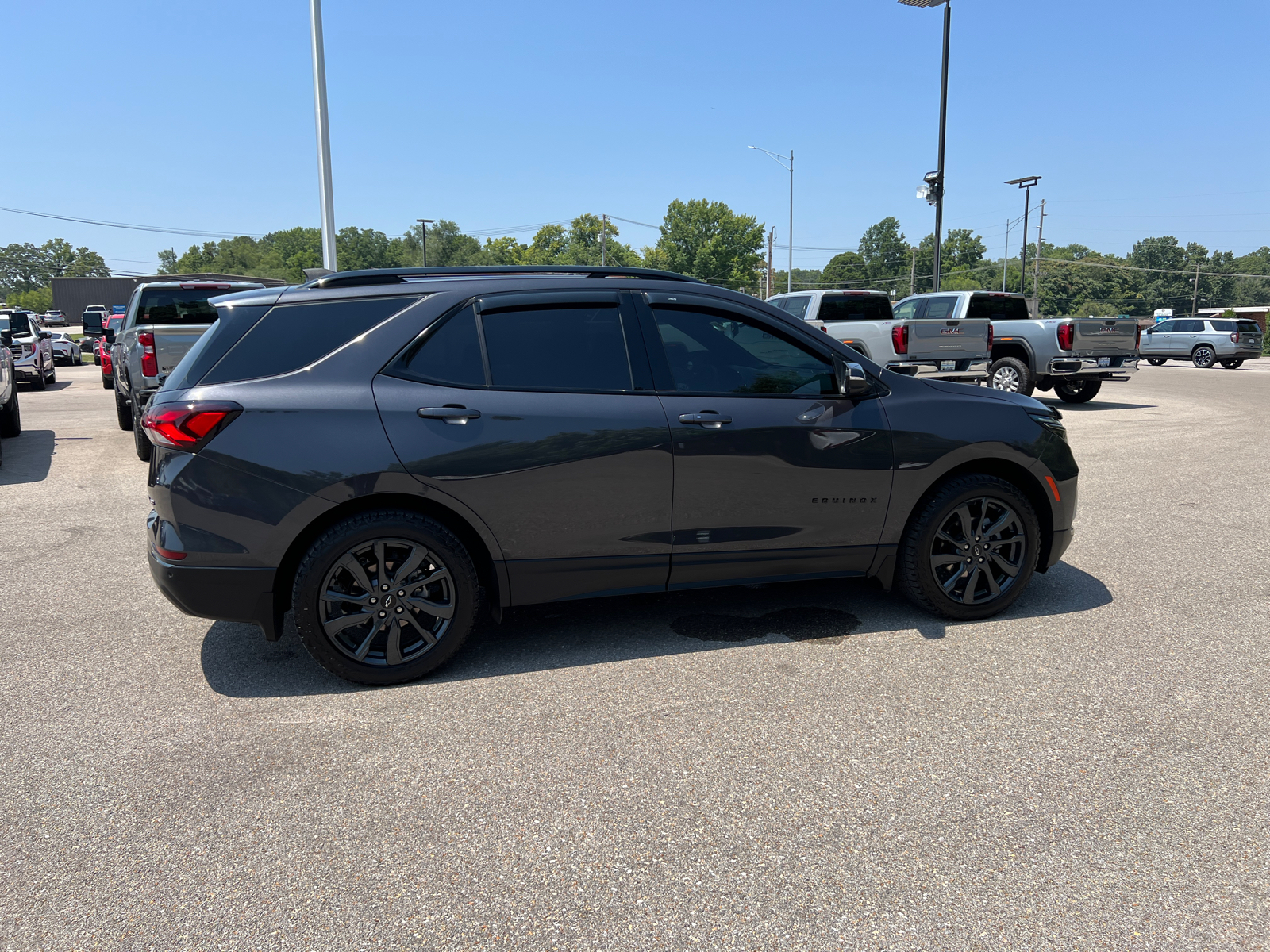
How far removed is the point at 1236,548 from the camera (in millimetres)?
6102

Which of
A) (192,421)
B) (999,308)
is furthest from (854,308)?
(192,421)

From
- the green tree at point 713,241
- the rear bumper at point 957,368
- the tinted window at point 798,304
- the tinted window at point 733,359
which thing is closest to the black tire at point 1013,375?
the rear bumper at point 957,368

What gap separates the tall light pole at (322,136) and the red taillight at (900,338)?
32.4ft

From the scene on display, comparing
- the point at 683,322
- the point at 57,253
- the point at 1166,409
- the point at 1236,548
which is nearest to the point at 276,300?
the point at 683,322

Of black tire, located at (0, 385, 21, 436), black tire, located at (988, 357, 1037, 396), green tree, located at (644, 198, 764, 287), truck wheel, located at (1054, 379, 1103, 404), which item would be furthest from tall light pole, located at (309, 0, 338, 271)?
green tree, located at (644, 198, 764, 287)

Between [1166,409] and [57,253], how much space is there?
21899 centimetres

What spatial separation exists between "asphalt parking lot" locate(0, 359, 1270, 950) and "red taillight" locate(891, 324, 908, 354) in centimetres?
872

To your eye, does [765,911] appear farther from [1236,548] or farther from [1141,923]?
[1236,548]

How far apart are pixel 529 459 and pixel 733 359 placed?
1.12 metres

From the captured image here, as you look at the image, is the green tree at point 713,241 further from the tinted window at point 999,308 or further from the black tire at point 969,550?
the black tire at point 969,550

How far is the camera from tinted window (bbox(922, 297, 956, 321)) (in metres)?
16.2

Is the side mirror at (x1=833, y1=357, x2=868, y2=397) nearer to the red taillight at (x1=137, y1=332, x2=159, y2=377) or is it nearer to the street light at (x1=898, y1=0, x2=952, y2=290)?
the red taillight at (x1=137, y1=332, x2=159, y2=377)

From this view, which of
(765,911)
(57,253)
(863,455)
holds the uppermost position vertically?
(57,253)

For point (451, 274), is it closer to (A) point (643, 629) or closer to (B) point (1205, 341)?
(A) point (643, 629)
